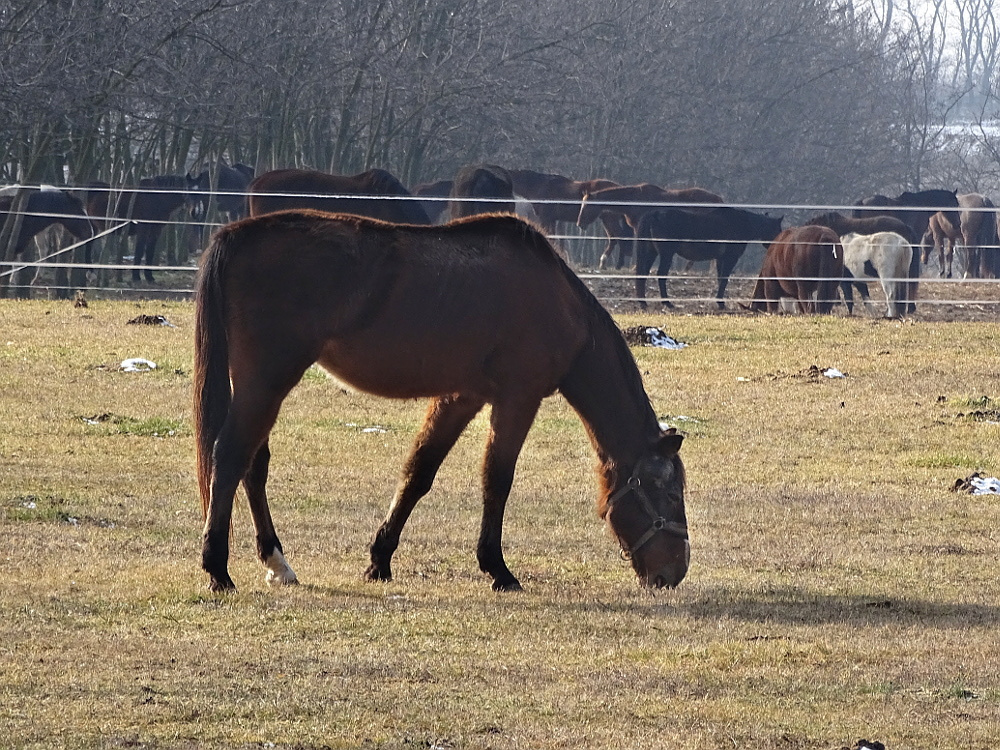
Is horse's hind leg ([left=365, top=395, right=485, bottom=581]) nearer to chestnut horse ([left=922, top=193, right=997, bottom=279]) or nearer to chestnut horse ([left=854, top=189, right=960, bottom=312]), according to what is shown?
chestnut horse ([left=922, top=193, right=997, bottom=279])

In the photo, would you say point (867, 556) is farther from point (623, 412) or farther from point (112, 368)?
point (112, 368)

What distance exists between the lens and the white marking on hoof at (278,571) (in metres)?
7.05

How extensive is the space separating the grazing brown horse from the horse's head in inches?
617

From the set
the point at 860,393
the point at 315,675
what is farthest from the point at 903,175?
the point at 315,675

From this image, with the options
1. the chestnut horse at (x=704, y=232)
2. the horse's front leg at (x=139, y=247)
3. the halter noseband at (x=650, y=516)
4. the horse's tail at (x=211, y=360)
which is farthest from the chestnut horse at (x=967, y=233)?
the horse's tail at (x=211, y=360)

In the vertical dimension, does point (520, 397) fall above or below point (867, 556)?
above

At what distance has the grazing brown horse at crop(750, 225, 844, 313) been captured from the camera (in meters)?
23.2

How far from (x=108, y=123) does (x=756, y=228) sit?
11.7 metres

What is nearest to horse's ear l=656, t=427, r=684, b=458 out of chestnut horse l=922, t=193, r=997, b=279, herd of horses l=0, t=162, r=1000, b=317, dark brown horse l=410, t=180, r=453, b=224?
herd of horses l=0, t=162, r=1000, b=317

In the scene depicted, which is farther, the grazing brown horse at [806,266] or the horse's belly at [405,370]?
the grazing brown horse at [806,266]

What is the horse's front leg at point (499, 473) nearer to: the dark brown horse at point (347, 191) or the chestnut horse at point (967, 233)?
the dark brown horse at point (347, 191)

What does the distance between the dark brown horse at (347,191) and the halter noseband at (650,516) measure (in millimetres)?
15747

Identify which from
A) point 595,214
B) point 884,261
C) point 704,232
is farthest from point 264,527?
point 595,214

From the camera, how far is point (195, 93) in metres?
25.5
